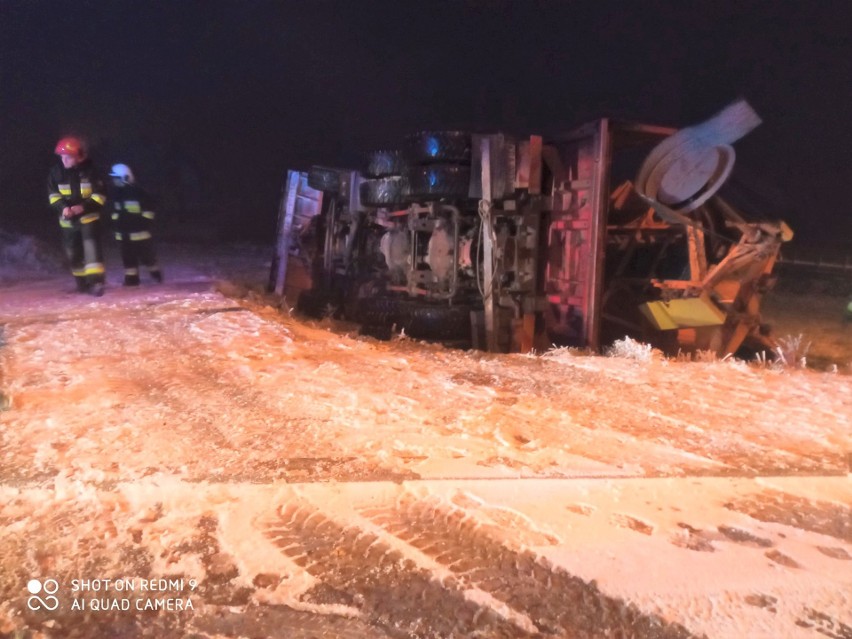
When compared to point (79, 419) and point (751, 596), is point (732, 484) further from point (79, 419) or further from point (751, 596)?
point (79, 419)

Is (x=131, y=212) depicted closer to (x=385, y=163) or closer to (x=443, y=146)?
(x=385, y=163)

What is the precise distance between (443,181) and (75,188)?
4.40 meters

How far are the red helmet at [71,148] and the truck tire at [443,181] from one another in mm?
4075

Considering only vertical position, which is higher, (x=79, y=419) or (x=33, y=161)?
(x=33, y=161)

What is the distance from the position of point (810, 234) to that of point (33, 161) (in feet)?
71.5

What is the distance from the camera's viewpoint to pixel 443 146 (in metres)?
6.39

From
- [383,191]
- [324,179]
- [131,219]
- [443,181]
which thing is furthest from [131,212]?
[443,181]

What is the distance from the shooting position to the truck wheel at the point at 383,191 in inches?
271

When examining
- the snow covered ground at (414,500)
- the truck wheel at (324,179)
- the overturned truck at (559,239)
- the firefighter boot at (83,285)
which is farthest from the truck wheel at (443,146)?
the firefighter boot at (83,285)

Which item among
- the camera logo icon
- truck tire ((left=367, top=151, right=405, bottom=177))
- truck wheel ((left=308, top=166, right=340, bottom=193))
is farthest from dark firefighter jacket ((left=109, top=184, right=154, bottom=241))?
the camera logo icon

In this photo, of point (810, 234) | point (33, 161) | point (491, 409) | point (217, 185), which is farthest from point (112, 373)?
point (217, 185)

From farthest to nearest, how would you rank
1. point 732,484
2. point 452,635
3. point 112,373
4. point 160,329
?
point 160,329 → point 112,373 → point 732,484 → point 452,635

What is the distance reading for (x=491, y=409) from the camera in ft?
12.8

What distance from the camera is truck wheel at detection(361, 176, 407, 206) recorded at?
6.89 metres
